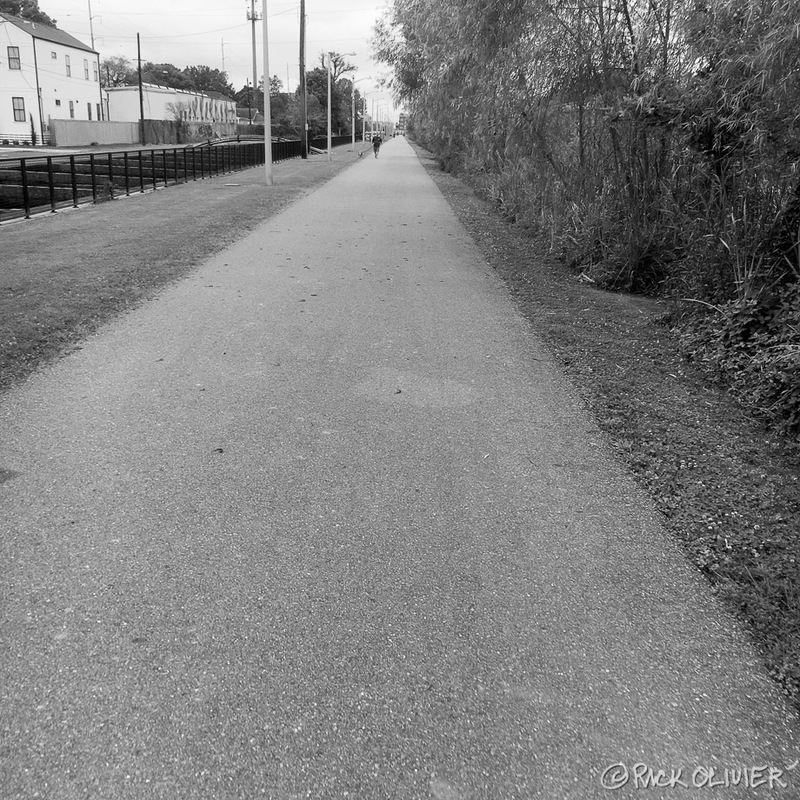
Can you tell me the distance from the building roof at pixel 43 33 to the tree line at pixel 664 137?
183ft

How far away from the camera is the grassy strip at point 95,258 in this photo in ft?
22.3

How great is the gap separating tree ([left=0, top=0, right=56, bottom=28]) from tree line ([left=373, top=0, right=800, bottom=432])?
282 ft

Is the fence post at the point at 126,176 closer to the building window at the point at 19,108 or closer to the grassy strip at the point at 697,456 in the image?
the grassy strip at the point at 697,456

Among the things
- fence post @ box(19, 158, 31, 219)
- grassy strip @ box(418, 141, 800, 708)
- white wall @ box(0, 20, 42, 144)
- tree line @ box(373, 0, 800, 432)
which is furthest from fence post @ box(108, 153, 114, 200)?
white wall @ box(0, 20, 42, 144)

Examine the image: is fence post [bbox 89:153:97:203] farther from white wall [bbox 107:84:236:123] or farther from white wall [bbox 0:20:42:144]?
white wall [bbox 107:84:236:123]

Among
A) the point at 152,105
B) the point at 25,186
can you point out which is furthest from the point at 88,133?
the point at 25,186

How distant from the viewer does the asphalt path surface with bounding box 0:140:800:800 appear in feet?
7.70

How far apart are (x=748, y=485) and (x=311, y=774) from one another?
9.76 feet

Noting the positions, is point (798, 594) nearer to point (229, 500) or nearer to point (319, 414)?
point (229, 500)

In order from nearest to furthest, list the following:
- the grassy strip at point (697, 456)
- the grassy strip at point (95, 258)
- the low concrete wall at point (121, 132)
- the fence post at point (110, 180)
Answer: the grassy strip at point (697, 456)
the grassy strip at point (95, 258)
the fence post at point (110, 180)
the low concrete wall at point (121, 132)

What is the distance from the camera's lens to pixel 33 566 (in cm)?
328

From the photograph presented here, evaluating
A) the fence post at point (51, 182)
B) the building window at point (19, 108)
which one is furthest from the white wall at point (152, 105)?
the fence post at point (51, 182)

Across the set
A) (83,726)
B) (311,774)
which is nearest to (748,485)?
(311,774)

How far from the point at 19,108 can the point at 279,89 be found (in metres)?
59.9
